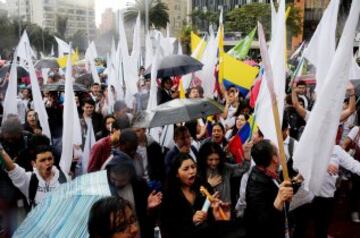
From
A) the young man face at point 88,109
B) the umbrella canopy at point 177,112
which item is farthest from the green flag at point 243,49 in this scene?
the umbrella canopy at point 177,112

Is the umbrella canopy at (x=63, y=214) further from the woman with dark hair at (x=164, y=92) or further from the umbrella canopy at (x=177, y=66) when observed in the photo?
the umbrella canopy at (x=177, y=66)

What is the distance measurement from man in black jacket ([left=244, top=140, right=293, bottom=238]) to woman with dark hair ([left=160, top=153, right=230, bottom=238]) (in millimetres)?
178

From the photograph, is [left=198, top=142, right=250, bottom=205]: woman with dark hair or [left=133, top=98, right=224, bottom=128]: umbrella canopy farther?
[left=133, top=98, right=224, bottom=128]: umbrella canopy

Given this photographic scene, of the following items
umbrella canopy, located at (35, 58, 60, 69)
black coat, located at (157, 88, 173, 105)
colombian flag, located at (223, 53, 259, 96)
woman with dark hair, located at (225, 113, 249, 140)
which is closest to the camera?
woman with dark hair, located at (225, 113, 249, 140)

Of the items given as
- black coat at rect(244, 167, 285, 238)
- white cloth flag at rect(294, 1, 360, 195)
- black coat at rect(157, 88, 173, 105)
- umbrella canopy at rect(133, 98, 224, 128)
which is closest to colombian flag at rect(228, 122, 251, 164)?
umbrella canopy at rect(133, 98, 224, 128)

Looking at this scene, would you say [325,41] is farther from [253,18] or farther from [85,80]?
[253,18]

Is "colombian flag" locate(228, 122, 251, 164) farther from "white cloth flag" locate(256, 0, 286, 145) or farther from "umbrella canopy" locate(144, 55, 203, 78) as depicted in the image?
"umbrella canopy" locate(144, 55, 203, 78)

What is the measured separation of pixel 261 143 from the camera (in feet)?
10.8

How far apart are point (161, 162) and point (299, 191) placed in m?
1.75

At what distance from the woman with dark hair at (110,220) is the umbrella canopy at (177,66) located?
6.00 m

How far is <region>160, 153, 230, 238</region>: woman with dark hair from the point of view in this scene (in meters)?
3.04

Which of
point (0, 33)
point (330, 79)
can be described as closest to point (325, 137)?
point (330, 79)

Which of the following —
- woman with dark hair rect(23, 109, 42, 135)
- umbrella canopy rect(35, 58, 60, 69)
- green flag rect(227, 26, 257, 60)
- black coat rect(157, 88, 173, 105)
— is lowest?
woman with dark hair rect(23, 109, 42, 135)

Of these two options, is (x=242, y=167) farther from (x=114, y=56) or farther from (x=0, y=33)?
(x=0, y=33)
